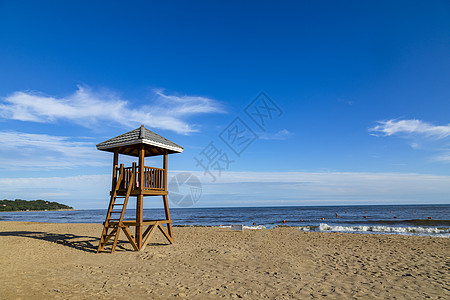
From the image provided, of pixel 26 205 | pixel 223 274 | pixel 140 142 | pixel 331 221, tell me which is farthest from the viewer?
pixel 26 205

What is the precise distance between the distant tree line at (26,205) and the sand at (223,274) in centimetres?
10576

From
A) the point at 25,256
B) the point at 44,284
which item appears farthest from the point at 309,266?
the point at 25,256

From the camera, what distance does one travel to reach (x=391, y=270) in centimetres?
703

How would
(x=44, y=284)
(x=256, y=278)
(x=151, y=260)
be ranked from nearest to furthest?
(x=44, y=284) → (x=256, y=278) → (x=151, y=260)

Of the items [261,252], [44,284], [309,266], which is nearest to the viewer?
[44,284]

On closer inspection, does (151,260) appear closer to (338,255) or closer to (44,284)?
(44,284)

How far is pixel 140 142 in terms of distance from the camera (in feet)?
31.0

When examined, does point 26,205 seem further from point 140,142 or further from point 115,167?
point 140,142

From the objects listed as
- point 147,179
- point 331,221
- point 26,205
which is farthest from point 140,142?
point 26,205

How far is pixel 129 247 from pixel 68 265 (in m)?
3.22

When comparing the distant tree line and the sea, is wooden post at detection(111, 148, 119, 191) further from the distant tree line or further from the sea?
the distant tree line

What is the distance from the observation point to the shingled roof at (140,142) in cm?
963

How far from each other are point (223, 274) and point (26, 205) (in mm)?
126942

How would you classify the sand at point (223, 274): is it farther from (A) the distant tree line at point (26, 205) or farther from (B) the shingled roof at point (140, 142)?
(A) the distant tree line at point (26, 205)
